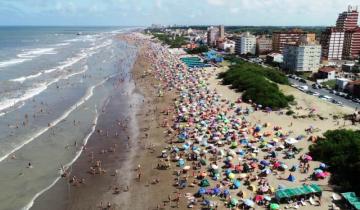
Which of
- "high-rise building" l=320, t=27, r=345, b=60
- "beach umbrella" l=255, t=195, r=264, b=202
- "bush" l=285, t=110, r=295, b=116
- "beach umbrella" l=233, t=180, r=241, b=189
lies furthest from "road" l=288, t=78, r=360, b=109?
"high-rise building" l=320, t=27, r=345, b=60

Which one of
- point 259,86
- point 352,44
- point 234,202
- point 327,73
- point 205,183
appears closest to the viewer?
point 234,202

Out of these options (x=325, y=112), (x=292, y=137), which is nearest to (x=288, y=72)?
(x=325, y=112)

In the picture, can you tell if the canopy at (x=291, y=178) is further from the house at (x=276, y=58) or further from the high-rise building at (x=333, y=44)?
the high-rise building at (x=333, y=44)

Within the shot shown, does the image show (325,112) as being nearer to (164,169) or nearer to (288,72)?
(164,169)

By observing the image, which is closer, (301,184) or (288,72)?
(301,184)

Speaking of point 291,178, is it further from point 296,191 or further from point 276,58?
point 276,58

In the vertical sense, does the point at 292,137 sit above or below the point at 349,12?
below

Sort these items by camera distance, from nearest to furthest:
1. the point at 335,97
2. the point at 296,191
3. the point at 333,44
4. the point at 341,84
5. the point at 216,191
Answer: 1. the point at 296,191
2. the point at 216,191
3. the point at 335,97
4. the point at 341,84
5. the point at 333,44

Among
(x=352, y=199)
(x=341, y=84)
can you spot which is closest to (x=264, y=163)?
(x=352, y=199)
